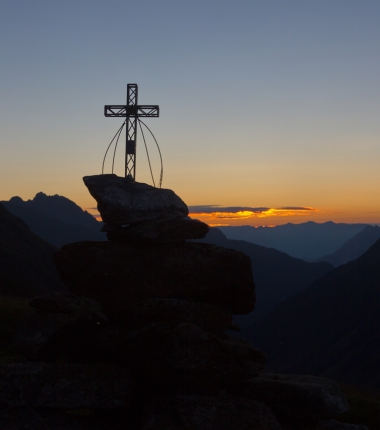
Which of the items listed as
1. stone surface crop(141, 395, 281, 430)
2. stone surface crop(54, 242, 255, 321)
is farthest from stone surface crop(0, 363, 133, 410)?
stone surface crop(54, 242, 255, 321)

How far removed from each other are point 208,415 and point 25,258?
132 meters

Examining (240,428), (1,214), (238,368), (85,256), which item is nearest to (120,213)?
(85,256)

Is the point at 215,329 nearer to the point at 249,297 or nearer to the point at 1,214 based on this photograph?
the point at 249,297

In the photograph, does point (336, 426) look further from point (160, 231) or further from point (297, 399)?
point (160, 231)

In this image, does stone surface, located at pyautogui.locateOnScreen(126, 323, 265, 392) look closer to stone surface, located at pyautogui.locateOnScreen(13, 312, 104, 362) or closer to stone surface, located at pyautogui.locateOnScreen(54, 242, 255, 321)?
stone surface, located at pyautogui.locateOnScreen(13, 312, 104, 362)

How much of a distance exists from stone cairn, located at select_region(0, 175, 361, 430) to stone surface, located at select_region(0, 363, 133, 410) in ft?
0.09

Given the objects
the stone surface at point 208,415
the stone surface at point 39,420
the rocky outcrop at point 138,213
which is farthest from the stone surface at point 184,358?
the rocky outcrop at point 138,213

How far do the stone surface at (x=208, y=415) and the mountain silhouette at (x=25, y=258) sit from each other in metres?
88.6

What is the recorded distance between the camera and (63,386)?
1448cm

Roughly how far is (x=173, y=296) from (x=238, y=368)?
3.37 metres

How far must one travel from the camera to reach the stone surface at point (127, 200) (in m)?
17.9

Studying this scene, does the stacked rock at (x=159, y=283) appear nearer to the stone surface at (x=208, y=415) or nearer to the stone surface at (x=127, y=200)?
the stone surface at (x=127, y=200)

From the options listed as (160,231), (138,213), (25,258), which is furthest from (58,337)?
(25,258)

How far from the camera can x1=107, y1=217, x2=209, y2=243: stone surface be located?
58.4ft
